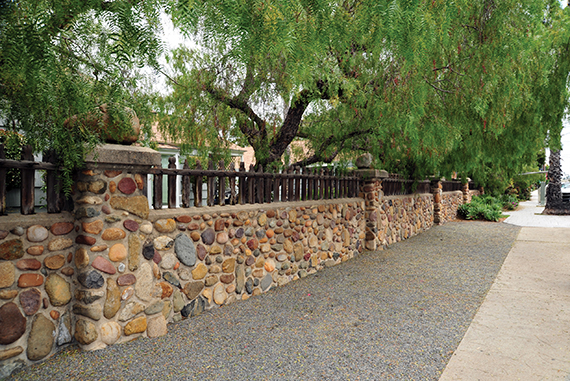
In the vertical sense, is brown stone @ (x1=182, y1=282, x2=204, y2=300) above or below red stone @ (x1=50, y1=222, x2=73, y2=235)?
below

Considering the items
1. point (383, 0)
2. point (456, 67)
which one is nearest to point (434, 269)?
point (456, 67)

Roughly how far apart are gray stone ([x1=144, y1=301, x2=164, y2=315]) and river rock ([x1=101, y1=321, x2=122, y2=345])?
0.29 metres

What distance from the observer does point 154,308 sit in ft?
11.3

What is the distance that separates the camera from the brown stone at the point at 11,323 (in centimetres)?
257

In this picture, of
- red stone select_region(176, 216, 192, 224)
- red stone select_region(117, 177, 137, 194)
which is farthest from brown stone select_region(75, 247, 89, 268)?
red stone select_region(176, 216, 192, 224)

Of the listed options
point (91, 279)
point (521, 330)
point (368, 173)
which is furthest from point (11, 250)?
point (368, 173)

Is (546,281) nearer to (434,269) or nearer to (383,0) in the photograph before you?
(434,269)

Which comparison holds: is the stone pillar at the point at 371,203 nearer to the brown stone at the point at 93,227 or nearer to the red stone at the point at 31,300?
the brown stone at the point at 93,227

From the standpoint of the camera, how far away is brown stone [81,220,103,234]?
9.77 feet

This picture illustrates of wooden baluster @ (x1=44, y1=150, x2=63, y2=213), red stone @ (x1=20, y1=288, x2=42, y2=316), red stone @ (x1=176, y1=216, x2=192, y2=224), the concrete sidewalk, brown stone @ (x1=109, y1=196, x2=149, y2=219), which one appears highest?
wooden baluster @ (x1=44, y1=150, x2=63, y2=213)

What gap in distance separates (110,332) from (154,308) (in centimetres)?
45

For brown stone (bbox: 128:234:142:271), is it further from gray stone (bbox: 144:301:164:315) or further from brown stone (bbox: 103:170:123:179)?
brown stone (bbox: 103:170:123:179)

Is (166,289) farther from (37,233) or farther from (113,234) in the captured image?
(37,233)

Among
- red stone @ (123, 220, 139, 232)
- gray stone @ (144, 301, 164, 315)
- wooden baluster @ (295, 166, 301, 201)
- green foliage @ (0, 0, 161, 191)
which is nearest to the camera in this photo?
green foliage @ (0, 0, 161, 191)
